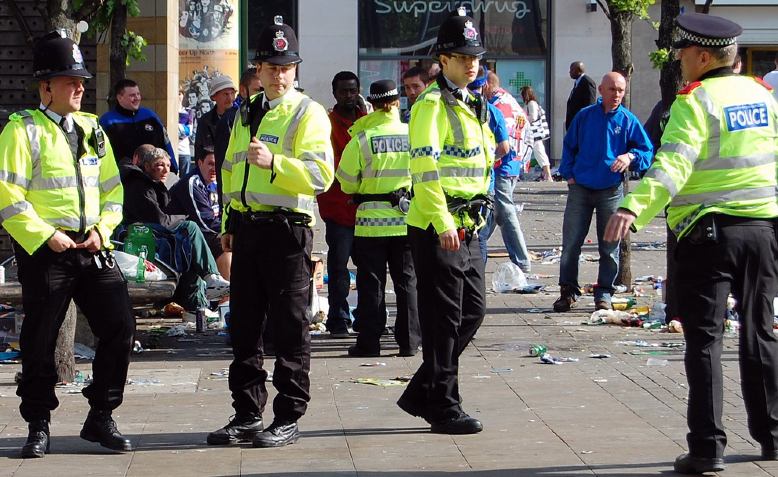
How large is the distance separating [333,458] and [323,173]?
135 centimetres

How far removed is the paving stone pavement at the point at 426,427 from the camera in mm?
6320

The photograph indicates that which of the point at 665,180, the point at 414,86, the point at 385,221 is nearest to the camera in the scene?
the point at 665,180

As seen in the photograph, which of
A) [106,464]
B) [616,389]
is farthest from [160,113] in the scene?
[106,464]

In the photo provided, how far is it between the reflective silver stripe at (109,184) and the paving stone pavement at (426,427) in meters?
1.25

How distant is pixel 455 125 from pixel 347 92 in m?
3.46

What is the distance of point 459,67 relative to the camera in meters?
7.13

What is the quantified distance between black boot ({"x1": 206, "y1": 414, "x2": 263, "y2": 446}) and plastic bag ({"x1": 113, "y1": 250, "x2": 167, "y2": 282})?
3.34 meters

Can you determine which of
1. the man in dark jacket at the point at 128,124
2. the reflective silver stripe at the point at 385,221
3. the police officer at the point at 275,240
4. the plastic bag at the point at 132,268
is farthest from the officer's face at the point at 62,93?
the man in dark jacket at the point at 128,124

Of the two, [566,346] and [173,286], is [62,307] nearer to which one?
[173,286]

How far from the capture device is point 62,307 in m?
6.70

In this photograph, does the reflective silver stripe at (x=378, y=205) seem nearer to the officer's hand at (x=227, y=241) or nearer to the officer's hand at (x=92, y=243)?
the officer's hand at (x=227, y=241)

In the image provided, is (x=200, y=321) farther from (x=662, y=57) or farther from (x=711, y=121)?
(x=711, y=121)

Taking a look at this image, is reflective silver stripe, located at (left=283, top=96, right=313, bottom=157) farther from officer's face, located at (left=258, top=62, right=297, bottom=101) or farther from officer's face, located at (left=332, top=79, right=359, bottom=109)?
officer's face, located at (left=332, top=79, right=359, bottom=109)

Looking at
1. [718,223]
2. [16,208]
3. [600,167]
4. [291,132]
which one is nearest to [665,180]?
[718,223]
